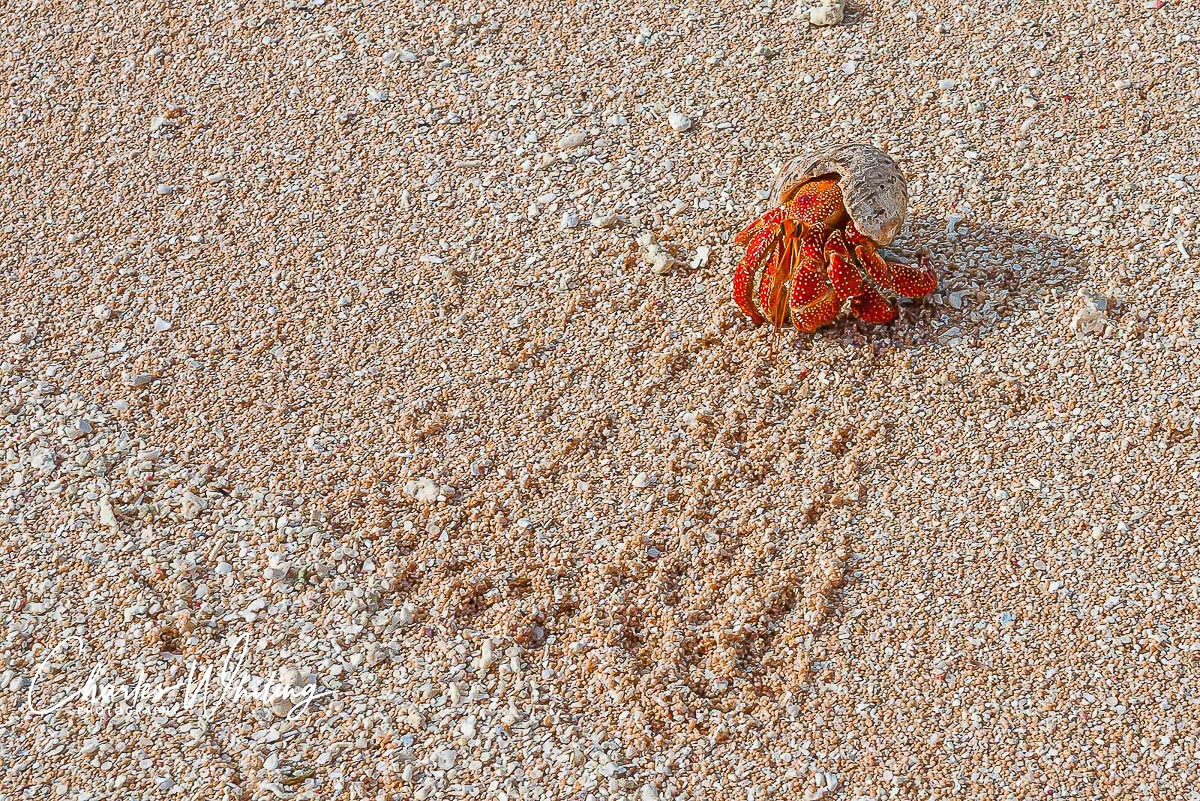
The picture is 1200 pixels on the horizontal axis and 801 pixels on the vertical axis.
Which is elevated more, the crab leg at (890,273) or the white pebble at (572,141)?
the crab leg at (890,273)

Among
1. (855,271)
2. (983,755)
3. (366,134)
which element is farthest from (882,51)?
(983,755)

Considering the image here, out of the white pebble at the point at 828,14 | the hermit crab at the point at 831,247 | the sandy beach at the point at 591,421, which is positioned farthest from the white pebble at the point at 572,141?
the white pebble at the point at 828,14

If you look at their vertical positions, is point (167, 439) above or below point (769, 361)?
below

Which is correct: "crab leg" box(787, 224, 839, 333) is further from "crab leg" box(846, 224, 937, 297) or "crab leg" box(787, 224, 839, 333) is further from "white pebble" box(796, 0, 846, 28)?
"white pebble" box(796, 0, 846, 28)

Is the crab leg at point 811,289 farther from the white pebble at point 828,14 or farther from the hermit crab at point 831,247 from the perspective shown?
the white pebble at point 828,14

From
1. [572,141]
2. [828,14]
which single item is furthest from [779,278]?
[828,14]

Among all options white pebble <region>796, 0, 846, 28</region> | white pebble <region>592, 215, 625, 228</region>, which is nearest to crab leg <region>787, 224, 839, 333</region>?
white pebble <region>592, 215, 625, 228</region>

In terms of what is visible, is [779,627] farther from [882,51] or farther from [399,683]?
[882,51]
